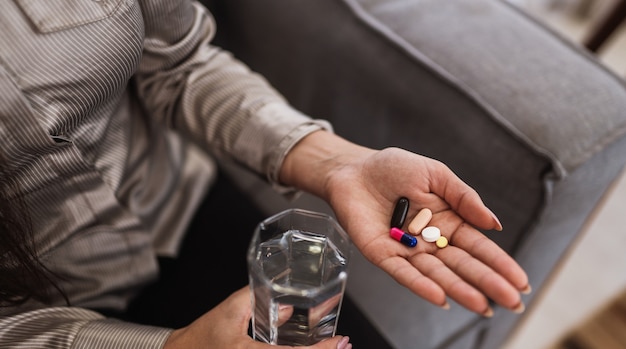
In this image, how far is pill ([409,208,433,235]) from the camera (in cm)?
44

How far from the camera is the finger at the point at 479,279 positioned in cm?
37

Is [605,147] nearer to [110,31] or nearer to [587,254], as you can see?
[110,31]

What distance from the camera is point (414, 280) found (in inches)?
15.8

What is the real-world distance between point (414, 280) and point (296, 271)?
96mm

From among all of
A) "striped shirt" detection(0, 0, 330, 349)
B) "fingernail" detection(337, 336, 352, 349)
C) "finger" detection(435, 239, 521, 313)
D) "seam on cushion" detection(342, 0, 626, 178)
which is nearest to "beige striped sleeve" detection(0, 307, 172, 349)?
"striped shirt" detection(0, 0, 330, 349)

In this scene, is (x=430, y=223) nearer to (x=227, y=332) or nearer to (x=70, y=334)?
(x=227, y=332)

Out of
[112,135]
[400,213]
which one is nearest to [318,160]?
[400,213]

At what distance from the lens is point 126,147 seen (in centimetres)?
62

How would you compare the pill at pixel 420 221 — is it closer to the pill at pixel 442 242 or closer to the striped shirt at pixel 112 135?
the pill at pixel 442 242

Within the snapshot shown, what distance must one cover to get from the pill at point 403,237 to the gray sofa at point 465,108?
8 cm

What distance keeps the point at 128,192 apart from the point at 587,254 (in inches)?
42.2

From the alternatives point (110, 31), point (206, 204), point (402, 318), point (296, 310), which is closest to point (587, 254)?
point (402, 318)

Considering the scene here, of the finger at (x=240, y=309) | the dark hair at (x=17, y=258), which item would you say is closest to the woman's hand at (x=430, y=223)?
the finger at (x=240, y=309)

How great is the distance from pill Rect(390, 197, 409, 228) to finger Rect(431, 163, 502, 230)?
0.09ft
